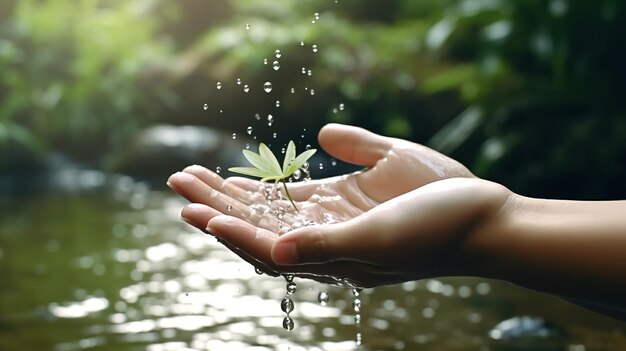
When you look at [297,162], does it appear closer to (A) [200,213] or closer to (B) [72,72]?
(A) [200,213]

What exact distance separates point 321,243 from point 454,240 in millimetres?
332

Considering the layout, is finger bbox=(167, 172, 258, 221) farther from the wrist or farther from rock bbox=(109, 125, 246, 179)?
rock bbox=(109, 125, 246, 179)

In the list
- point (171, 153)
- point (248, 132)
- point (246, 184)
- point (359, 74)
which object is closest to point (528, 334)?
point (246, 184)

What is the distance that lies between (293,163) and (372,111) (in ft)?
25.4

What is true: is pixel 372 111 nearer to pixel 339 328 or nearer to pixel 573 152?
pixel 573 152

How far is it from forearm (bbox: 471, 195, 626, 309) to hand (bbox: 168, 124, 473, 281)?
349 mm

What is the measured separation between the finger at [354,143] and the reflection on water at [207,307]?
1201 millimetres

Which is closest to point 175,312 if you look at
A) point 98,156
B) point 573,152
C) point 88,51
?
point 573,152

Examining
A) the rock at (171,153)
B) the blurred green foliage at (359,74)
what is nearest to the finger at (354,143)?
the blurred green foliage at (359,74)

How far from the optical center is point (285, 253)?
1.77 meters

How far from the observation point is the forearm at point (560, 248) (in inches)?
71.2

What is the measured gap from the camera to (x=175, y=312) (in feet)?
13.4

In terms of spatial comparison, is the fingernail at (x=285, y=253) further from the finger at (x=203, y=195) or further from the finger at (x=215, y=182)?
the finger at (x=215, y=182)

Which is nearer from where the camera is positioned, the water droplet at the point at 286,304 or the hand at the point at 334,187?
the hand at the point at 334,187
